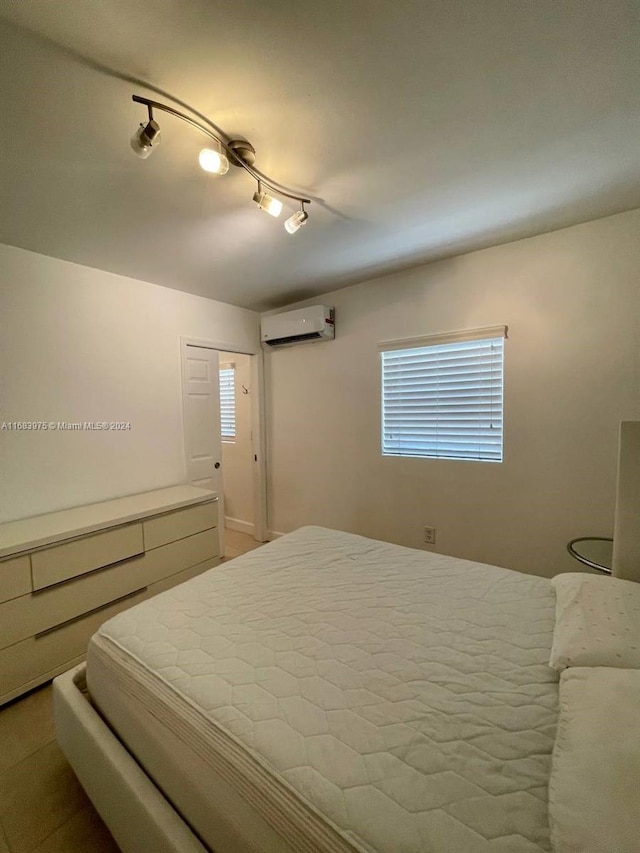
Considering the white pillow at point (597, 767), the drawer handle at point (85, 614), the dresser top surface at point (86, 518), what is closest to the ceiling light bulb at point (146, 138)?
the dresser top surface at point (86, 518)

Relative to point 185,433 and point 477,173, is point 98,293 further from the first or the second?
point 477,173

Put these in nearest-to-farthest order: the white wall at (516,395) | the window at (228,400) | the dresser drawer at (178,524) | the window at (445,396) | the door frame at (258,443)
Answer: the white wall at (516,395) → the dresser drawer at (178,524) → the window at (445,396) → the door frame at (258,443) → the window at (228,400)

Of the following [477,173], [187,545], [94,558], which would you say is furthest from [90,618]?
[477,173]

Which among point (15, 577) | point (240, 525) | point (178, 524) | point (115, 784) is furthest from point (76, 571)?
point (240, 525)

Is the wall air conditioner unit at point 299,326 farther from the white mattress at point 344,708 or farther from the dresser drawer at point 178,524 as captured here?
the white mattress at point 344,708

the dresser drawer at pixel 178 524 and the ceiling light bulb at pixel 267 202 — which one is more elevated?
the ceiling light bulb at pixel 267 202

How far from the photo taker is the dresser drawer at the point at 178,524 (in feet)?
7.01

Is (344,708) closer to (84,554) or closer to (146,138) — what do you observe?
(84,554)

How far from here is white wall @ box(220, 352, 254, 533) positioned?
3.72m

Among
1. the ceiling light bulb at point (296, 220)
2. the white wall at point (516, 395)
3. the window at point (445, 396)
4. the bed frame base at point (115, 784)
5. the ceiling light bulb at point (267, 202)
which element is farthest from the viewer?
the window at point (445, 396)

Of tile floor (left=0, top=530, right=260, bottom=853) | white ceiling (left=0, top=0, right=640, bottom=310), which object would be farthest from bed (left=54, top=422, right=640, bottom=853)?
white ceiling (left=0, top=0, right=640, bottom=310)

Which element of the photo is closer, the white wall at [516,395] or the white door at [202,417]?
the white wall at [516,395]

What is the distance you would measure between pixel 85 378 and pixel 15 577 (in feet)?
4.12

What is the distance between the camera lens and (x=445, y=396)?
246cm
